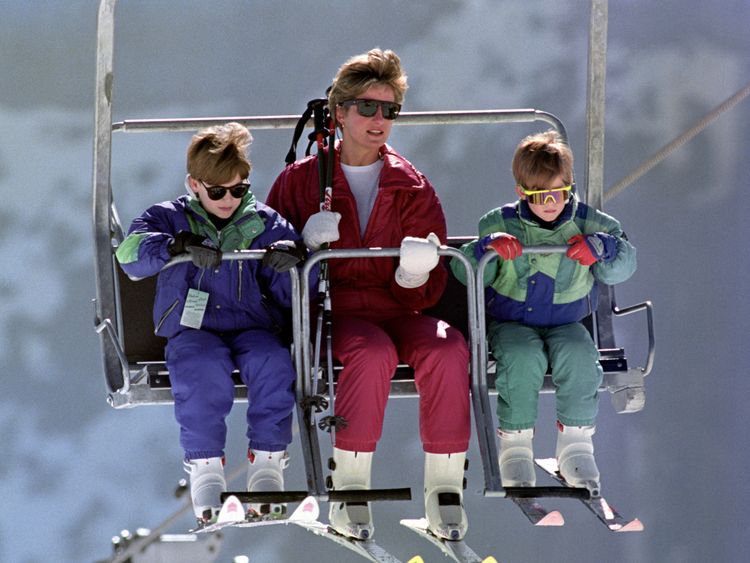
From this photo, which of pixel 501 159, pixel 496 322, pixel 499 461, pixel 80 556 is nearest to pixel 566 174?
pixel 496 322

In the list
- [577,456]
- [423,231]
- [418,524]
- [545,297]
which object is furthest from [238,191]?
[577,456]

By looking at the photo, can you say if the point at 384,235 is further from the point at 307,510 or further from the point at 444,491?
the point at 307,510

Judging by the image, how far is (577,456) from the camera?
471 cm

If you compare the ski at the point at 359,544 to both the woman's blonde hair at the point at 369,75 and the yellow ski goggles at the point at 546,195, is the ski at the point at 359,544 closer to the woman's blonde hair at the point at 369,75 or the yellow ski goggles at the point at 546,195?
the yellow ski goggles at the point at 546,195

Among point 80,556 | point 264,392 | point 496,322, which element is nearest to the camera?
point 264,392

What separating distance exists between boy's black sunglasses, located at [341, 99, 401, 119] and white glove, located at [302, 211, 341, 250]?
12.7 inches

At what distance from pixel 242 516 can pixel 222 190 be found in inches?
36.7

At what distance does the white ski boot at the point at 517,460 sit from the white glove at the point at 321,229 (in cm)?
74

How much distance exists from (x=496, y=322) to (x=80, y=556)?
5095 mm

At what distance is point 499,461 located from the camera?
4.71 meters

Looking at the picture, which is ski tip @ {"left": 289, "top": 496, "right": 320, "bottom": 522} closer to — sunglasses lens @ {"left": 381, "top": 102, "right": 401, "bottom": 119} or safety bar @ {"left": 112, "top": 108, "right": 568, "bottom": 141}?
sunglasses lens @ {"left": 381, "top": 102, "right": 401, "bottom": 119}

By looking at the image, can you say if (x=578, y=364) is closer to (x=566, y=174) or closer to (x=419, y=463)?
(x=566, y=174)

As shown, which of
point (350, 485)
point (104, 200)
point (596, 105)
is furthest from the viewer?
point (596, 105)

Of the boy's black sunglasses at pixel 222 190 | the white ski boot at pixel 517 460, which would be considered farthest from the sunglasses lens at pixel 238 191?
the white ski boot at pixel 517 460
